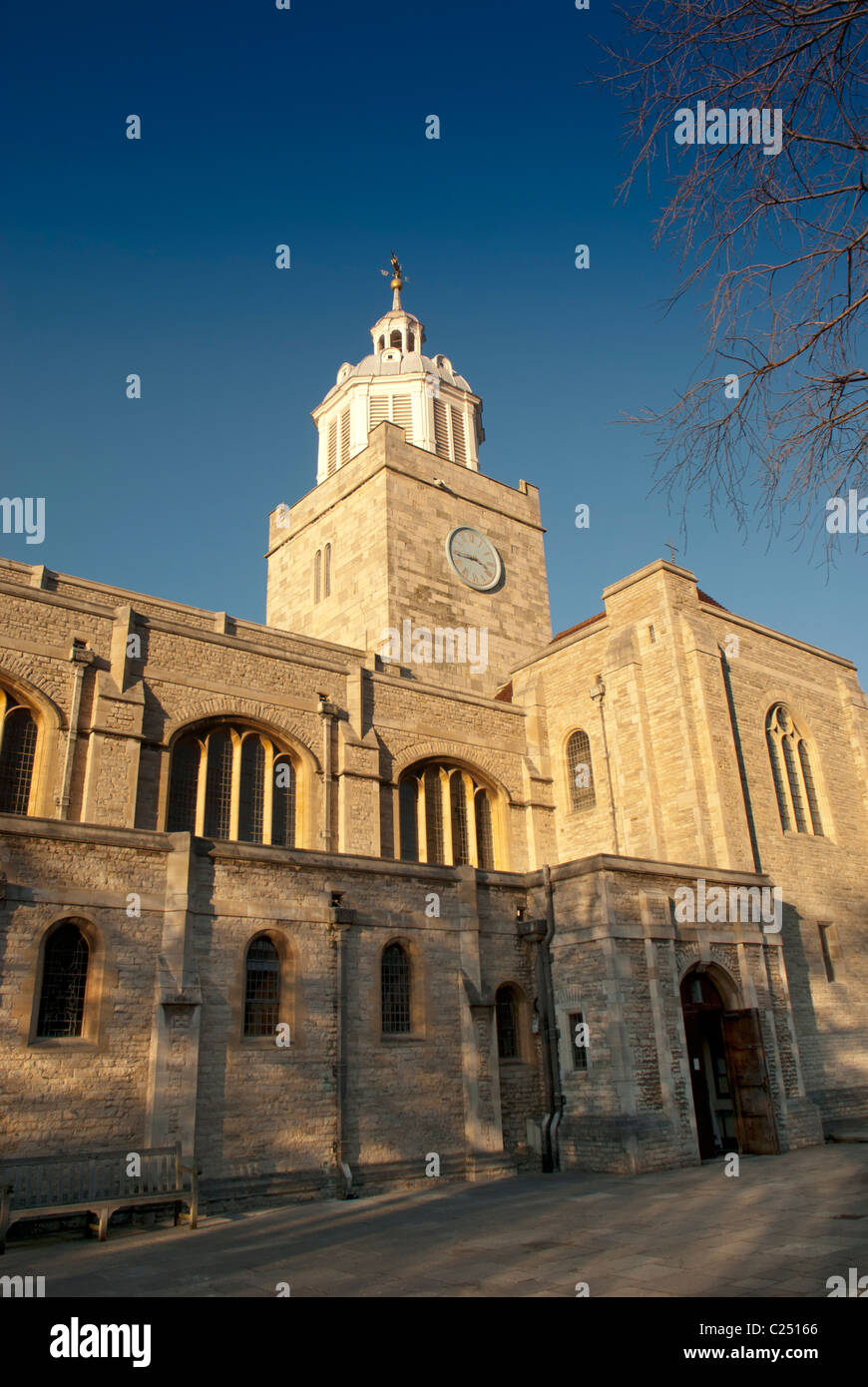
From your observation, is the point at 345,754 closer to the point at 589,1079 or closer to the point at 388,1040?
the point at 388,1040

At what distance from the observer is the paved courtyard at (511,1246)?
29.8 feet

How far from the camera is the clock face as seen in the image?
34250mm

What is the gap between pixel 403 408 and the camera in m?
37.8

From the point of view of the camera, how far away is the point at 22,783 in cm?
1923

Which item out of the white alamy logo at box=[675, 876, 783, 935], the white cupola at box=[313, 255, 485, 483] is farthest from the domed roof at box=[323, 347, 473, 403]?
the white alamy logo at box=[675, 876, 783, 935]

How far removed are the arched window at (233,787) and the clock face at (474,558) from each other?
44.5 ft

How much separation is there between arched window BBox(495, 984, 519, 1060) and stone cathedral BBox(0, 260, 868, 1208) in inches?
3.3

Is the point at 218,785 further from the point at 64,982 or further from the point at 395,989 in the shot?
the point at 64,982

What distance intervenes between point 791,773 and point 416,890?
44.5ft
